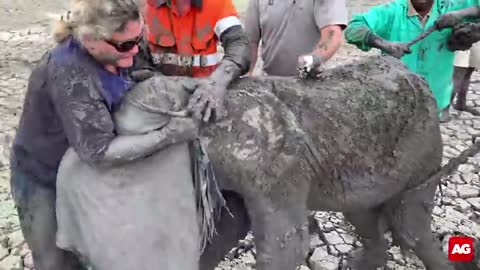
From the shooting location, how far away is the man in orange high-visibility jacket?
261 cm

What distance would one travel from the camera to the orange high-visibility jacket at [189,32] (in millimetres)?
2682

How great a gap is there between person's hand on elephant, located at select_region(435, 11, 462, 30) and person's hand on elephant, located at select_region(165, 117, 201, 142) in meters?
1.49

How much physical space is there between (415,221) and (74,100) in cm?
156

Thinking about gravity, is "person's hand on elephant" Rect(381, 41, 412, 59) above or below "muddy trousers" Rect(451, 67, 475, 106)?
above

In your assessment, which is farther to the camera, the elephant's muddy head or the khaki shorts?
the khaki shorts

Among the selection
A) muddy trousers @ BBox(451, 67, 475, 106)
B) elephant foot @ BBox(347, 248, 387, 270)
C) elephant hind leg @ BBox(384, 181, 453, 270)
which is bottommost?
elephant foot @ BBox(347, 248, 387, 270)

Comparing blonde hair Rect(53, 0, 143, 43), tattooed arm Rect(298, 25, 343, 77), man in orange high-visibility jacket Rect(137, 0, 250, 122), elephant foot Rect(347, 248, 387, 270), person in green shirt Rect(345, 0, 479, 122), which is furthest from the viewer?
person in green shirt Rect(345, 0, 479, 122)

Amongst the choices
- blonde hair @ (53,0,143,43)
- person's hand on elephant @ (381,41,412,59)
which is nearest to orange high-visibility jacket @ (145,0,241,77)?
person's hand on elephant @ (381,41,412,59)

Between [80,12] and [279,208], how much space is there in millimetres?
898

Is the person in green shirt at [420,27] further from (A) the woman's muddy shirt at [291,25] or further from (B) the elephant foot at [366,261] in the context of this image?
(B) the elephant foot at [366,261]

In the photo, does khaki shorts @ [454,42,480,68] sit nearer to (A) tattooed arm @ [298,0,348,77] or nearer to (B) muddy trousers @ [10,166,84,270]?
(A) tattooed arm @ [298,0,348,77]

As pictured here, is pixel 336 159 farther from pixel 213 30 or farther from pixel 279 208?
pixel 213 30

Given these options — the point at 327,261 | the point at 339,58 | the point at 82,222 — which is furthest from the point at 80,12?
the point at 339,58

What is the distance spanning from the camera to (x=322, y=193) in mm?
2350
